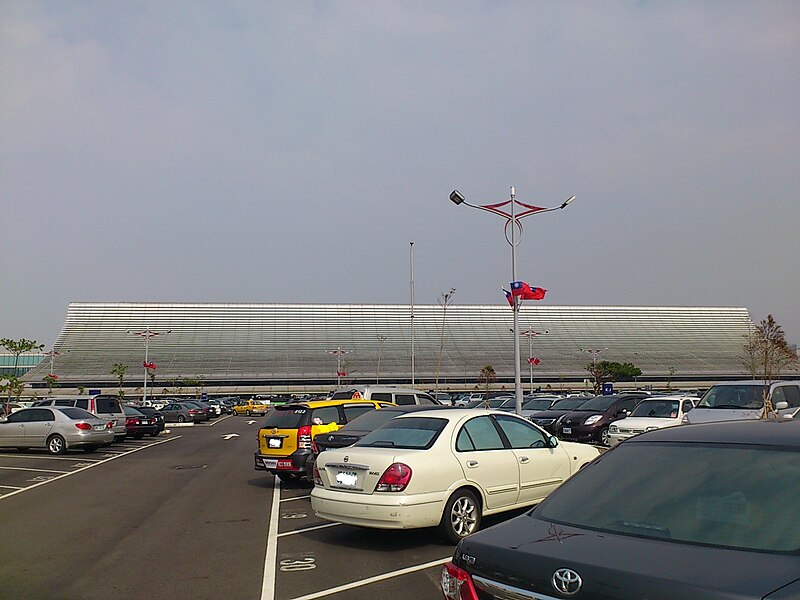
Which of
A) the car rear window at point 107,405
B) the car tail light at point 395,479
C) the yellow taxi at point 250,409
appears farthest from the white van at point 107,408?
the yellow taxi at point 250,409

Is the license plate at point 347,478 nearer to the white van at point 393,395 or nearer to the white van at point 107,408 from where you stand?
the white van at point 393,395

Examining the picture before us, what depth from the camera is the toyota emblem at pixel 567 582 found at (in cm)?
346

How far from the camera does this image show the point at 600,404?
81.0 ft

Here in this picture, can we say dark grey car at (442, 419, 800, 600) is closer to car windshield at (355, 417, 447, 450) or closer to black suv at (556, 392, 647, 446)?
car windshield at (355, 417, 447, 450)

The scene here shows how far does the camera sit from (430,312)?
135125 mm

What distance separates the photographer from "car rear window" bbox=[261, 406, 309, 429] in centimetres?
1453

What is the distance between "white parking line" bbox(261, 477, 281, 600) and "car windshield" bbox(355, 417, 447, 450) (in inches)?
69.1

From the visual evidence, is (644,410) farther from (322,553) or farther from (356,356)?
(356,356)

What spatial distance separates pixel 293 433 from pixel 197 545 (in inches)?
192

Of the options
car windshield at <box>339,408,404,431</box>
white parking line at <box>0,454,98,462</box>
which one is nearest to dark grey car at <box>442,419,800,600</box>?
car windshield at <box>339,408,404,431</box>

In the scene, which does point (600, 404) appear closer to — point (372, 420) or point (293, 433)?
point (372, 420)

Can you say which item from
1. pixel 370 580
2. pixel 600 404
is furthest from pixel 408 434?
pixel 600 404

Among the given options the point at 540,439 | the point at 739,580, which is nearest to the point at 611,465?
the point at 739,580

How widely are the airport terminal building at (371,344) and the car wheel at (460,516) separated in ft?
314
